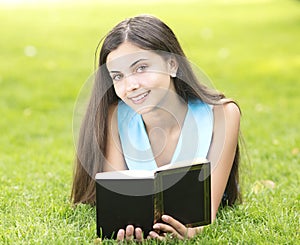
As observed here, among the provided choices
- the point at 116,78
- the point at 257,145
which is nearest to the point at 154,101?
the point at 116,78

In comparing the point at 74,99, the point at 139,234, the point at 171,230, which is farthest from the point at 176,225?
the point at 74,99

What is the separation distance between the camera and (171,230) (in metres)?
2.79

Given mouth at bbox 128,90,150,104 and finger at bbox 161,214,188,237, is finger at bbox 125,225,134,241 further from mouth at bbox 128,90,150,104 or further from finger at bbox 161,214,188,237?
mouth at bbox 128,90,150,104

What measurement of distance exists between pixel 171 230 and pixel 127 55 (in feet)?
2.63

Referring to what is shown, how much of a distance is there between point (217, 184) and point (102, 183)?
62 cm

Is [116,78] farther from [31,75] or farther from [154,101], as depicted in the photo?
[31,75]

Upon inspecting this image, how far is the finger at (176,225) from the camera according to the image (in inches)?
108

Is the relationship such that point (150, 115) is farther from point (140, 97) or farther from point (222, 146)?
point (222, 146)

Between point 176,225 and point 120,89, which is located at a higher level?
point 120,89

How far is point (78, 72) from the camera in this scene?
712cm

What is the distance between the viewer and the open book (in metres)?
2.68

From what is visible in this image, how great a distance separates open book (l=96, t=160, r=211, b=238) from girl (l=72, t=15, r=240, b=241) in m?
0.13

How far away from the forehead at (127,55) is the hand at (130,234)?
73cm

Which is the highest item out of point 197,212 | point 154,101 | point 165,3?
point 154,101
